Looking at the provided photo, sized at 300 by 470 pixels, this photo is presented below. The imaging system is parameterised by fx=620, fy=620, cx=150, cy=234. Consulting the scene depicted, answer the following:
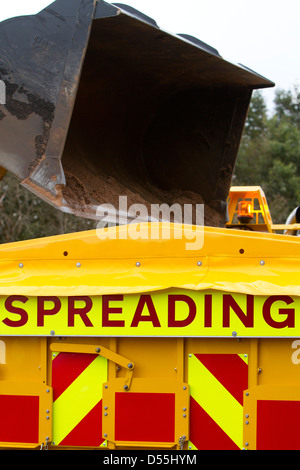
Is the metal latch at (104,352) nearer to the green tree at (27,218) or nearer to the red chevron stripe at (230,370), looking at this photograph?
the red chevron stripe at (230,370)

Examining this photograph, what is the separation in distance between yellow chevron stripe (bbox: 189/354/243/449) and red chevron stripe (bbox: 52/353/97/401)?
48 centimetres

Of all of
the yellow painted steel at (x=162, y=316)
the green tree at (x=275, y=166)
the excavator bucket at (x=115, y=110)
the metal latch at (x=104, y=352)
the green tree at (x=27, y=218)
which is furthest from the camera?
the green tree at (x=275, y=166)

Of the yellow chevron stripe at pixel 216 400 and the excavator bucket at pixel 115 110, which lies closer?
the yellow chevron stripe at pixel 216 400

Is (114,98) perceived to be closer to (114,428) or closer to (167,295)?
(167,295)

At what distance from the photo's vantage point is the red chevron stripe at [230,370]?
2.60 m

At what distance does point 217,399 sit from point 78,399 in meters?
0.60

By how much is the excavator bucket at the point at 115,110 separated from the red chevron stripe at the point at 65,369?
0.81 m

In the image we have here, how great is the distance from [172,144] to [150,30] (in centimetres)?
152

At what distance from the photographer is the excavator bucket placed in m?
3.08

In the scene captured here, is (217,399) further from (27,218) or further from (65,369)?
(27,218)

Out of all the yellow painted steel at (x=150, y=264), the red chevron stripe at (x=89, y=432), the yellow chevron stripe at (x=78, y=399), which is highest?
the yellow painted steel at (x=150, y=264)

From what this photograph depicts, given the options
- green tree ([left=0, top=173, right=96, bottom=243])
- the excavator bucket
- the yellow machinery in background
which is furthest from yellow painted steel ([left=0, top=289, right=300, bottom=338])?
green tree ([left=0, top=173, right=96, bottom=243])

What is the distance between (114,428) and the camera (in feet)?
8.64

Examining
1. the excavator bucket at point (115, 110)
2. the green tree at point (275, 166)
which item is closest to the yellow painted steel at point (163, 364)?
the excavator bucket at point (115, 110)
